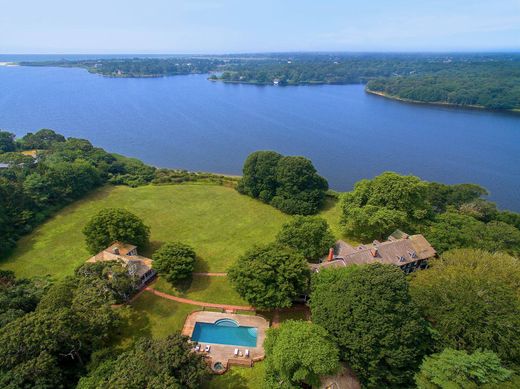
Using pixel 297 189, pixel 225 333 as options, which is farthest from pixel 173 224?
pixel 225 333

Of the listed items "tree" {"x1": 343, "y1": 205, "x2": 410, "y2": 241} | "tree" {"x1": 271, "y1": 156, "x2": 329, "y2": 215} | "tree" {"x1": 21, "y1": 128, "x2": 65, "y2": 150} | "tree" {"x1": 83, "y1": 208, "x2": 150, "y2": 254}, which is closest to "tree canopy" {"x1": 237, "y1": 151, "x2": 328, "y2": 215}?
"tree" {"x1": 271, "y1": 156, "x2": 329, "y2": 215}

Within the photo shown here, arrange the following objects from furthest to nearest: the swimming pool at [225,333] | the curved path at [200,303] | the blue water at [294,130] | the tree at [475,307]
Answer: the blue water at [294,130] < the curved path at [200,303] < the swimming pool at [225,333] < the tree at [475,307]

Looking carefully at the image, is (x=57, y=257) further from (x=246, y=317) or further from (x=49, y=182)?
(x=246, y=317)

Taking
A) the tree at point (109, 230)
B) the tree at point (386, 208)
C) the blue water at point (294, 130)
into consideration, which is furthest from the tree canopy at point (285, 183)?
the tree at point (109, 230)

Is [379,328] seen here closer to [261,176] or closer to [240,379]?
[240,379]

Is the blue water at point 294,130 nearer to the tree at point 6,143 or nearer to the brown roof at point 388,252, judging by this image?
the tree at point 6,143

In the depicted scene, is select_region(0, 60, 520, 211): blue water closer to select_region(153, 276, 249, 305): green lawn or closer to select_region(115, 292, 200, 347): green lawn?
select_region(153, 276, 249, 305): green lawn
